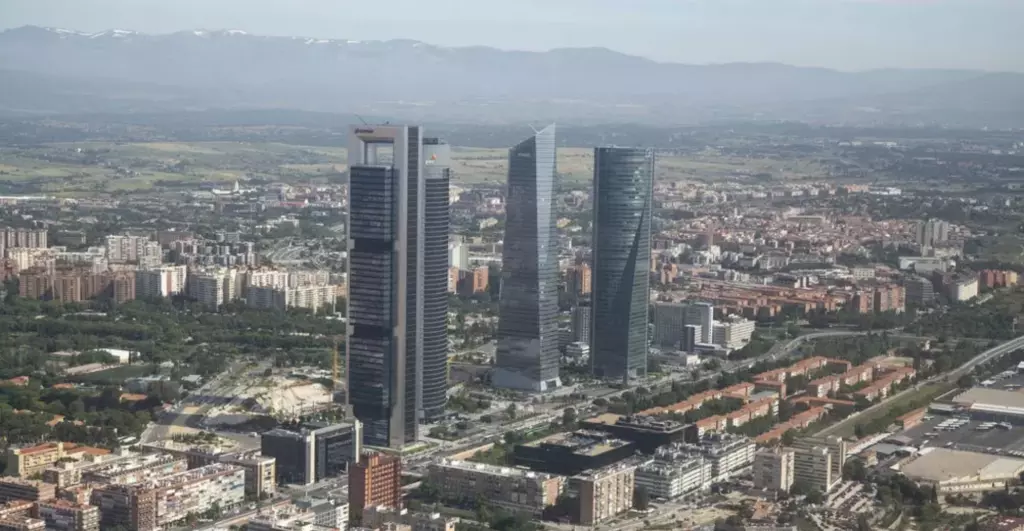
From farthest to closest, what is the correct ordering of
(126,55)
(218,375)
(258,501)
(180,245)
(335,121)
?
1. (126,55)
2. (335,121)
3. (180,245)
4. (218,375)
5. (258,501)

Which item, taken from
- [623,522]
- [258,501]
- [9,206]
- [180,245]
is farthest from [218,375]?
[9,206]

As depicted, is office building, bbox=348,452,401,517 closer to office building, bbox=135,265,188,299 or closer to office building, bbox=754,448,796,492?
office building, bbox=754,448,796,492

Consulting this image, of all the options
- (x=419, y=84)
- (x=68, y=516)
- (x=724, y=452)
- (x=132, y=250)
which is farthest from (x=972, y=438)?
(x=419, y=84)

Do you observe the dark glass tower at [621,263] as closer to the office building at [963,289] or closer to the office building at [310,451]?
the office building at [310,451]

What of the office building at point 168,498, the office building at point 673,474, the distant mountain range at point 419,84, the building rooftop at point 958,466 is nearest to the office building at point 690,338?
the building rooftop at point 958,466

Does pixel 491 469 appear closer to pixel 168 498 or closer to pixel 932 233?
pixel 168 498

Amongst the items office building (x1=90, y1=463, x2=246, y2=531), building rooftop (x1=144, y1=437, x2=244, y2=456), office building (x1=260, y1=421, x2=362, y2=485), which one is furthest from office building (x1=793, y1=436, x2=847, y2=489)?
building rooftop (x1=144, y1=437, x2=244, y2=456)

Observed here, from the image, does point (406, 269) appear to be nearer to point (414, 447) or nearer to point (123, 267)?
point (414, 447)
